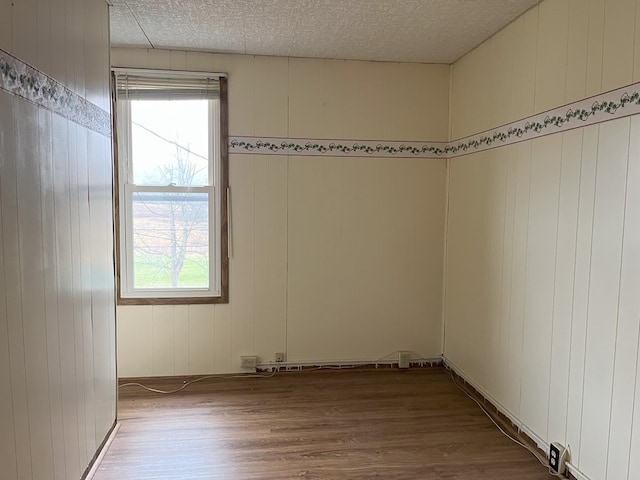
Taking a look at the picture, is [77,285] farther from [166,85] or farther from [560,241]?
[560,241]

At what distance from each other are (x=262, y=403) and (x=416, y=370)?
1.34 metres

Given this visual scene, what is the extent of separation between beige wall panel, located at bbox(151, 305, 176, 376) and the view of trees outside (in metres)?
0.21

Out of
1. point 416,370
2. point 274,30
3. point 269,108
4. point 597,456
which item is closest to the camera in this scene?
point 597,456

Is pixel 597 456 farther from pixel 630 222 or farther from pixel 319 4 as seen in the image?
pixel 319 4

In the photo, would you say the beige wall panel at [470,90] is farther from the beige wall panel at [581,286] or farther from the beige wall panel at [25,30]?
the beige wall panel at [25,30]

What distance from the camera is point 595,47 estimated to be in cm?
204

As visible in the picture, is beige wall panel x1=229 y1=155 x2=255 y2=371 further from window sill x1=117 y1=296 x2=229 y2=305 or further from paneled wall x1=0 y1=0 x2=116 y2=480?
paneled wall x1=0 y1=0 x2=116 y2=480

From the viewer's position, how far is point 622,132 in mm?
Answer: 1884

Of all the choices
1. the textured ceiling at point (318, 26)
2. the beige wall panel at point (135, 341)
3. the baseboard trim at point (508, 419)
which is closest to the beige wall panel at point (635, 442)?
the baseboard trim at point (508, 419)

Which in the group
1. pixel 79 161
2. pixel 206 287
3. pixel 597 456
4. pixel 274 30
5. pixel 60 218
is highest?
pixel 274 30

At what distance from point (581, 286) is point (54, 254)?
2350 millimetres

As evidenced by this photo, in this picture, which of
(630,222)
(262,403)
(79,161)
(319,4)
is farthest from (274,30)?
(262,403)

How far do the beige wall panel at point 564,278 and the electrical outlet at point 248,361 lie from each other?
6.80 feet

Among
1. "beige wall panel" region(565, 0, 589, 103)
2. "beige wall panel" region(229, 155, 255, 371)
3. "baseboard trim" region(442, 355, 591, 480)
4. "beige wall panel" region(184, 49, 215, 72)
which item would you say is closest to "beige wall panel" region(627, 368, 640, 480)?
"baseboard trim" region(442, 355, 591, 480)
